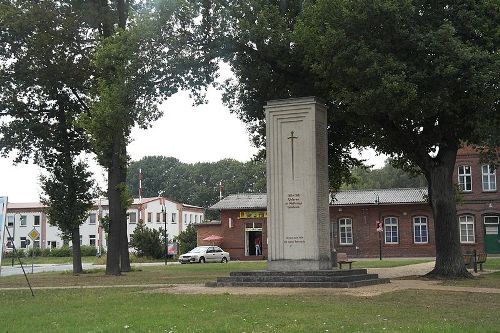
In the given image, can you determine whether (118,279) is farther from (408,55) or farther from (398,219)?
(398,219)

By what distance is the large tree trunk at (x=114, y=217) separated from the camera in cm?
2912

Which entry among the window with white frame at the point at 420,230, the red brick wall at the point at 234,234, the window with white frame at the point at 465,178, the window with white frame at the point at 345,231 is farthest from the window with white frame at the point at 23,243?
the window with white frame at the point at 465,178

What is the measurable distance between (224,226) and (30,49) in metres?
30.2

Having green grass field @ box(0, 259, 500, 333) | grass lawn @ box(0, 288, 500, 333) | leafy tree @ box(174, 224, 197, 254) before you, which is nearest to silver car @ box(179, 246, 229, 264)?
leafy tree @ box(174, 224, 197, 254)

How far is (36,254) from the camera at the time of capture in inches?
2953

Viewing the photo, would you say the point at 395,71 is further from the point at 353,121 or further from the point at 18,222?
the point at 18,222

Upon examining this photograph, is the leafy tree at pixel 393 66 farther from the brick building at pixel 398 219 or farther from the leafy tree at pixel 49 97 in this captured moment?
the brick building at pixel 398 219

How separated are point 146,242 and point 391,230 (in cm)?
2066

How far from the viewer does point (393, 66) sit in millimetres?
18359

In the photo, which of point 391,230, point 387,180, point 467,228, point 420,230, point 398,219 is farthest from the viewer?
point 387,180

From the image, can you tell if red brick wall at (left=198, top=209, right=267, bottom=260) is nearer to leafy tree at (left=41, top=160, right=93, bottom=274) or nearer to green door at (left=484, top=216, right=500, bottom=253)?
green door at (left=484, top=216, right=500, bottom=253)

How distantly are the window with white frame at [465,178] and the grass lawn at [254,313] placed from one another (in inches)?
1419

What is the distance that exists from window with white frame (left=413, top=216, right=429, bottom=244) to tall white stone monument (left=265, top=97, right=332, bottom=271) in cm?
3254

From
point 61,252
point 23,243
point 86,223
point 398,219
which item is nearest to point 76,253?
point 398,219
